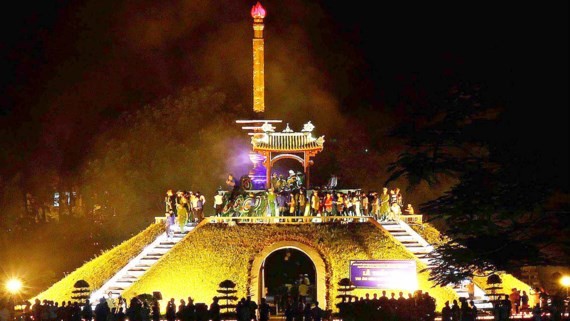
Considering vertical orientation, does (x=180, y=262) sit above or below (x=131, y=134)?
below

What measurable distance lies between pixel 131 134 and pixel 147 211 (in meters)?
4.02

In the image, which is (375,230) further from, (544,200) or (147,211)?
(544,200)

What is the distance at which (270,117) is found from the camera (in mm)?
66188

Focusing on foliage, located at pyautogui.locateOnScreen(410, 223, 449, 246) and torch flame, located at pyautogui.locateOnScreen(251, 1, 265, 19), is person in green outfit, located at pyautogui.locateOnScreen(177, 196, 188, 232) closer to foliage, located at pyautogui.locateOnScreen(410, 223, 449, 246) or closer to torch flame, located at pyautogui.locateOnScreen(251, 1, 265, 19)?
foliage, located at pyautogui.locateOnScreen(410, 223, 449, 246)

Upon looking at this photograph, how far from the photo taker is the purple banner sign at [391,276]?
42.1 meters

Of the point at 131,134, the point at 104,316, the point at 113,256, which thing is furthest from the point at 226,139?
the point at 104,316

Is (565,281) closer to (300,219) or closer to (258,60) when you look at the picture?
(300,219)

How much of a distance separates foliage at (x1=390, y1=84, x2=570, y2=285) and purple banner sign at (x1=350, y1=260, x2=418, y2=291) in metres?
17.2

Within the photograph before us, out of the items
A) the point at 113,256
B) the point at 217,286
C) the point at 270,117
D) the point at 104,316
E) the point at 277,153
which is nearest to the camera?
the point at 104,316

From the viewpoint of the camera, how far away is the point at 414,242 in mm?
45375

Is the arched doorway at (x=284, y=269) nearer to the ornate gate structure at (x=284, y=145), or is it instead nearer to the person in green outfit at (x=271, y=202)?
the ornate gate structure at (x=284, y=145)

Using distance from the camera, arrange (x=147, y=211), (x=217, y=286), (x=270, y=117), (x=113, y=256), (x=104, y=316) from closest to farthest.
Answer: (x=104, y=316), (x=217, y=286), (x=113, y=256), (x=147, y=211), (x=270, y=117)

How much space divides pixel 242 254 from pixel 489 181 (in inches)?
824

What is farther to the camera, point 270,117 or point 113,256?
point 270,117
